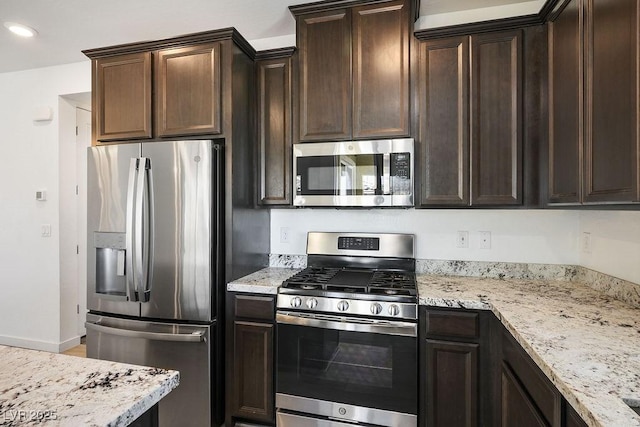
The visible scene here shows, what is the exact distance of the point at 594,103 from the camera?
1.41 meters

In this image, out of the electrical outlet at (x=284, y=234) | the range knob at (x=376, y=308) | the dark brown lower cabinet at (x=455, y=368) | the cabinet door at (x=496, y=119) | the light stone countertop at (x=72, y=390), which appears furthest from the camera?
the electrical outlet at (x=284, y=234)

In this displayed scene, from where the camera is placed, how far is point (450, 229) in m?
2.38

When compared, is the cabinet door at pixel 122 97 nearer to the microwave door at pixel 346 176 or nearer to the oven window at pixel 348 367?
the microwave door at pixel 346 176

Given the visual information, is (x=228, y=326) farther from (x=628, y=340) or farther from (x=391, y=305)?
(x=628, y=340)

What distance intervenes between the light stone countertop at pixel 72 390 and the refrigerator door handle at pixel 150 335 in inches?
42.5

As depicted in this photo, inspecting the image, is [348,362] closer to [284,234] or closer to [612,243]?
[284,234]

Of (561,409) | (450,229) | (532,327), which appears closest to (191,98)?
(450,229)

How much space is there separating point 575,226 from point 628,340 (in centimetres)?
118

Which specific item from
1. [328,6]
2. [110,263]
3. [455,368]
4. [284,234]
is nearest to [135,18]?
[328,6]

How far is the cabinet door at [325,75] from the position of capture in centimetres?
221

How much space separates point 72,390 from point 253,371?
4.50 feet

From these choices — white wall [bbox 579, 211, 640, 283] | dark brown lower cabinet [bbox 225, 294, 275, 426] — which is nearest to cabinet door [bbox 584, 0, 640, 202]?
white wall [bbox 579, 211, 640, 283]

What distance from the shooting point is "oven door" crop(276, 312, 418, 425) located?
70.1 inches

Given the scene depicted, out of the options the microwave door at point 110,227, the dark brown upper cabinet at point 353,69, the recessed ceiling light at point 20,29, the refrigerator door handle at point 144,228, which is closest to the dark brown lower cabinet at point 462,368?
the dark brown upper cabinet at point 353,69
